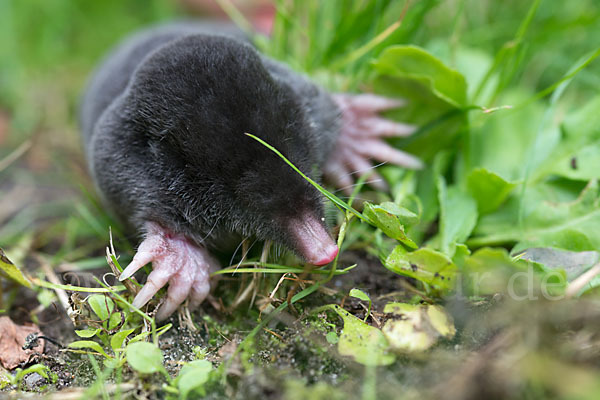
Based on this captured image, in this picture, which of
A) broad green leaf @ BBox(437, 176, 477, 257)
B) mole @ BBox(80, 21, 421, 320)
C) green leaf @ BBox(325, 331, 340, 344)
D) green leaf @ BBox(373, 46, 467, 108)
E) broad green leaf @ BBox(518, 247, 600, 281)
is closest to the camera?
green leaf @ BBox(325, 331, 340, 344)

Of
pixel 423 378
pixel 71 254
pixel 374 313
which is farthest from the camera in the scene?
pixel 71 254

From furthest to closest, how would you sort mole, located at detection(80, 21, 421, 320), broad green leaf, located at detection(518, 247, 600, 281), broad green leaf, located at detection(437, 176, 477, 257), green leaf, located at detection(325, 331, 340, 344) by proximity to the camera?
broad green leaf, located at detection(437, 176, 477, 257)
mole, located at detection(80, 21, 421, 320)
broad green leaf, located at detection(518, 247, 600, 281)
green leaf, located at detection(325, 331, 340, 344)

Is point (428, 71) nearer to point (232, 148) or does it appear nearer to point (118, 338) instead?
point (232, 148)

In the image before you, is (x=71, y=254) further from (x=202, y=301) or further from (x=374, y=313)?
(x=374, y=313)

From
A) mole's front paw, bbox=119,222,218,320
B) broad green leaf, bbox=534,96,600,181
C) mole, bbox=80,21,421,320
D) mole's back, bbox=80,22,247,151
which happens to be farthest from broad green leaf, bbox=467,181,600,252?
mole's back, bbox=80,22,247,151

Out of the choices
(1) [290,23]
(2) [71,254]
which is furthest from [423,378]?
(1) [290,23]

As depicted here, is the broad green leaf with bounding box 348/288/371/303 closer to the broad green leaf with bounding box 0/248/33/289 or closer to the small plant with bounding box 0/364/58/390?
the small plant with bounding box 0/364/58/390

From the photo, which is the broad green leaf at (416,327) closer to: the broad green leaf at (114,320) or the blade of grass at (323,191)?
the blade of grass at (323,191)

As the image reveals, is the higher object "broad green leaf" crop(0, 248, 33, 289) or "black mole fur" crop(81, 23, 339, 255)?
"black mole fur" crop(81, 23, 339, 255)
